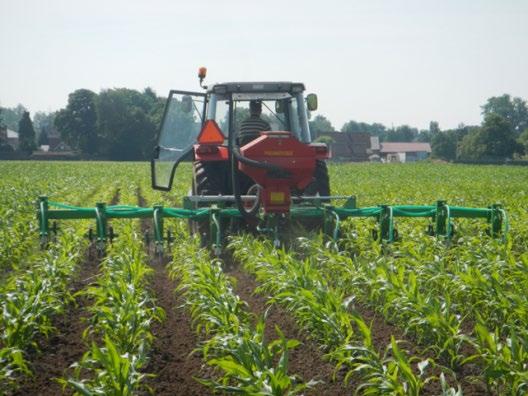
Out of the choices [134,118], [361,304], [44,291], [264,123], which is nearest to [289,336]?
[361,304]

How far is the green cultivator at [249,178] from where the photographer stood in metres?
7.11

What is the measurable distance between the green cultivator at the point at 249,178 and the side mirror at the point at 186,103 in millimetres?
12

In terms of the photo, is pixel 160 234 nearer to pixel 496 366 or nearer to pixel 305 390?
pixel 305 390

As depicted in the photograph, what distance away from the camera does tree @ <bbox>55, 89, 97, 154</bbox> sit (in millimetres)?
72019

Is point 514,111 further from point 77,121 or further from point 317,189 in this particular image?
point 317,189

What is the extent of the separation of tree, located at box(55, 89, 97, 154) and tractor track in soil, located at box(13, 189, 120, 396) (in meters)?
67.8

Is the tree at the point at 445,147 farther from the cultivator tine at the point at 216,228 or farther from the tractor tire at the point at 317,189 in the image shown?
the cultivator tine at the point at 216,228

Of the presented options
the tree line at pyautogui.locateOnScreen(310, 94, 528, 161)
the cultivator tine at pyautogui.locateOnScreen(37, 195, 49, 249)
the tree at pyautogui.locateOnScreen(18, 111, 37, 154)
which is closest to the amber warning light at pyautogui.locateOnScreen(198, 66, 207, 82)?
the cultivator tine at pyautogui.locateOnScreen(37, 195, 49, 249)

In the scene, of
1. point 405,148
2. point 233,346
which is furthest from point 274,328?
point 405,148

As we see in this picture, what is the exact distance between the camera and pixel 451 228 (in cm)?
724

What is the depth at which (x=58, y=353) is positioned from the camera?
14.3ft

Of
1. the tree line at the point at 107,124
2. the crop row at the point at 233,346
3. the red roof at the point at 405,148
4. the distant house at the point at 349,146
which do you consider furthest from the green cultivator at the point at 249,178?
the red roof at the point at 405,148

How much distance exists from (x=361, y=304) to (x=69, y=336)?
92.5 inches

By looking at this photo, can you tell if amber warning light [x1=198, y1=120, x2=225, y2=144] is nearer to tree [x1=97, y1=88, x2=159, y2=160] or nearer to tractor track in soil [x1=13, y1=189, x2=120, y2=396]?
tractor track in soil [x1=13, y1=189, x2=120, y2=396]
